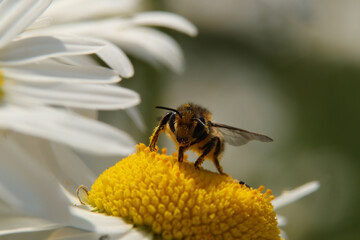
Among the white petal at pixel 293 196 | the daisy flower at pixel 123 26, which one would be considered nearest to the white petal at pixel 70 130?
the daisy flower at pixel 123 26

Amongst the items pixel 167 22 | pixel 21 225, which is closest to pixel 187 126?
pixel 21 225

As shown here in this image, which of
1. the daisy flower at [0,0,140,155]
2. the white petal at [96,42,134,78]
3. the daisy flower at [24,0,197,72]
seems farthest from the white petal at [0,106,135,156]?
the daisy flower at [24,0,197,72]

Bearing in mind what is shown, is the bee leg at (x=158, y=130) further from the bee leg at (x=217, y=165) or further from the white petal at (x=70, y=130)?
the white petal at (x=70, y=130)

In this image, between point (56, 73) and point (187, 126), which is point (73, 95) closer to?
point (56, 73)

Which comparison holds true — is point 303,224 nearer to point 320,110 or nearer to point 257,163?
point 257,163

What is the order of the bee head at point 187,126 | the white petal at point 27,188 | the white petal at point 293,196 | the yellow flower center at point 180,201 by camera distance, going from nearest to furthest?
1. the white petal at point 27,188
2. the yellow flower center at point 180,201
3. the bee head at point 187,126
4. the white petal at point 293,196

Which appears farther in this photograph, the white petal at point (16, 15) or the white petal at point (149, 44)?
the white petal at point (149, 44)
